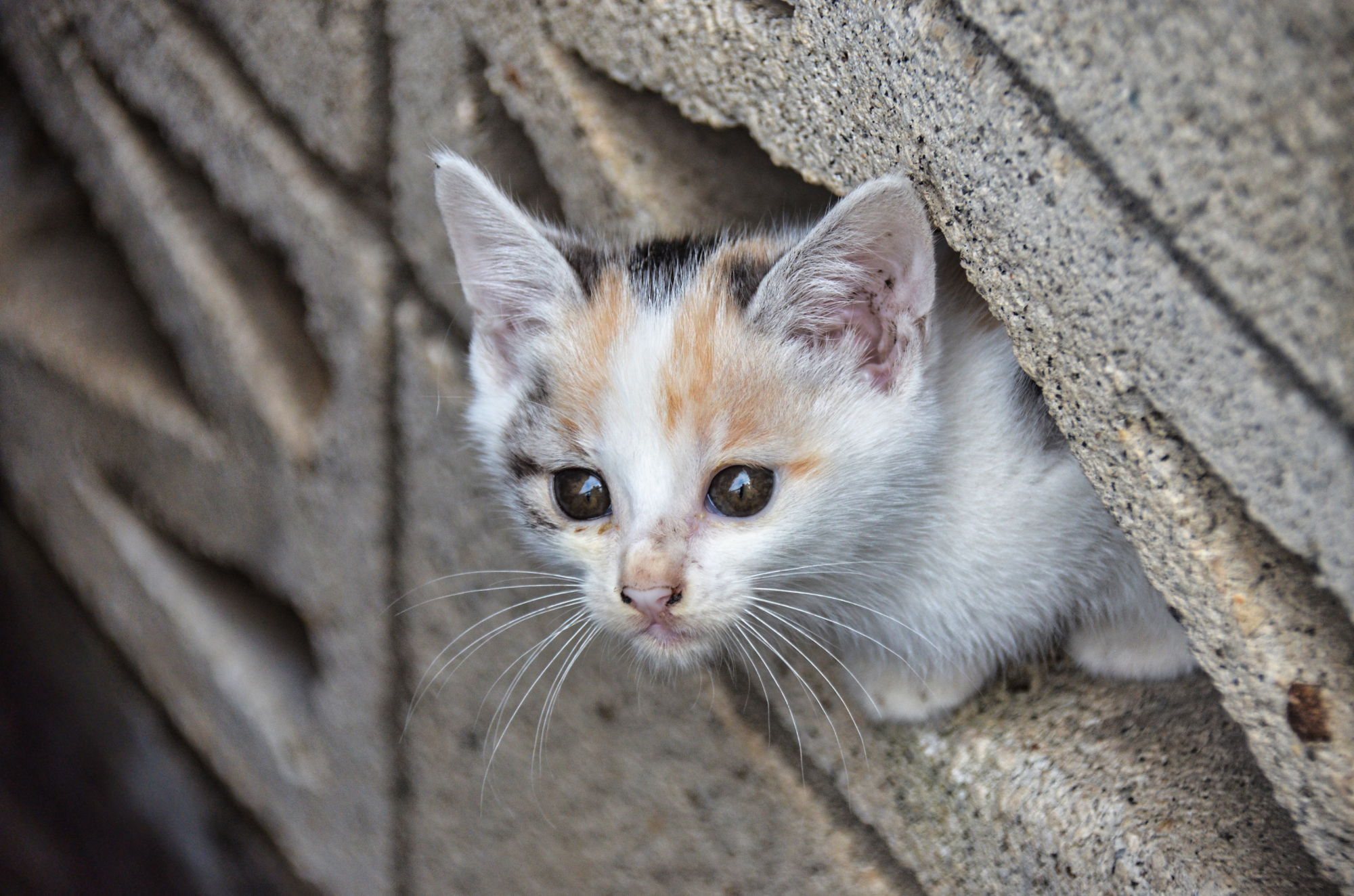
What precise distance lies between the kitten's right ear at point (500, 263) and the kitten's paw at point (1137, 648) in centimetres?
71

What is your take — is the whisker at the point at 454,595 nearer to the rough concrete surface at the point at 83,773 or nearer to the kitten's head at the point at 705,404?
the kitten's head at the point at 705,404

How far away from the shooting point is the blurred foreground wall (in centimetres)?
65

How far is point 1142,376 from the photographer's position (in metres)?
0.73

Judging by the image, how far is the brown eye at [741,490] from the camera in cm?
100

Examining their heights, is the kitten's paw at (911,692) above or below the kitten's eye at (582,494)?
below

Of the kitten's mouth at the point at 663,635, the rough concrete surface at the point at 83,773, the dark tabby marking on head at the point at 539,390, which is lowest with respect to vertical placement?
the rough concrete surface at the point at 83,773

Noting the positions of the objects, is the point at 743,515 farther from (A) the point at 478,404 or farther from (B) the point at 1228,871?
(B) the point at 1228,871

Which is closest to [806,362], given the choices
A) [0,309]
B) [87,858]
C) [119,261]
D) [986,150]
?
[986,150]

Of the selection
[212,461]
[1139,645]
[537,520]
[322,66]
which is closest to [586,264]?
[537,520]

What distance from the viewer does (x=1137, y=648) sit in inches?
42.6

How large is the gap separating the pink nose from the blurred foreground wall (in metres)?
0.39

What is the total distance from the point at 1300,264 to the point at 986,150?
0.27 metres

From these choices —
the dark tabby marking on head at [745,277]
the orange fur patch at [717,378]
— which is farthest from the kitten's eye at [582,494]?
the dark tabby marking on head at [745,277]

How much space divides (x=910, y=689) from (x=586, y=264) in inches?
25.5
